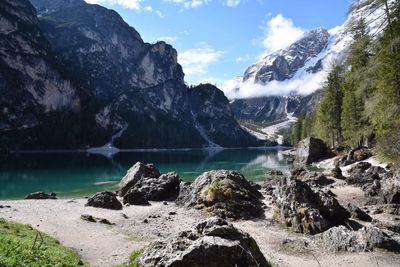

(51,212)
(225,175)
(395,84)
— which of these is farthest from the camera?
(395,84)

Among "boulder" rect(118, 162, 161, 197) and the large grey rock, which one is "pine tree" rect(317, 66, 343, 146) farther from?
the large grey rock

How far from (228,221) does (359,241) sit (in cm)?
750

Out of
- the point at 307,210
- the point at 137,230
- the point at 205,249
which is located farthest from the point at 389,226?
the point at 137,230

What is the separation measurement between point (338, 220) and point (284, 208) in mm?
3770

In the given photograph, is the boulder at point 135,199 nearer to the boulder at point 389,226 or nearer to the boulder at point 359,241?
the boulder at point 359,241

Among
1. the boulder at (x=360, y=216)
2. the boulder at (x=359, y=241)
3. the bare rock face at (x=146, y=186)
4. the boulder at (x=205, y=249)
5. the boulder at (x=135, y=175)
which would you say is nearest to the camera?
the boulder at (x=205, y=249)

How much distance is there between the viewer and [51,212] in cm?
3169

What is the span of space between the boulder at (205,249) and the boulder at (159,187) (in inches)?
954

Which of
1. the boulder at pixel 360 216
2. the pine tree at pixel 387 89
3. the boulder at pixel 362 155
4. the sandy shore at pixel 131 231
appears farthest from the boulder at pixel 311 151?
the boulder at pixel 360 216

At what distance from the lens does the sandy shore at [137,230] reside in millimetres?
18250

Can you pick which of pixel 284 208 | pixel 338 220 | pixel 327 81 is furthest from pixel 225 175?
pixel 327 81

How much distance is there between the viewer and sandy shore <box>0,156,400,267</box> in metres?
18.2

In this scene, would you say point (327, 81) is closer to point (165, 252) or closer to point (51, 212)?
point (51, 212)

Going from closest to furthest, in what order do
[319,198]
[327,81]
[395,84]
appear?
[319,198] → [395,84] → [327,81]
